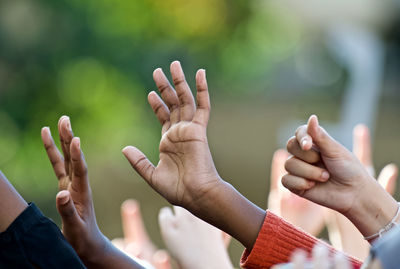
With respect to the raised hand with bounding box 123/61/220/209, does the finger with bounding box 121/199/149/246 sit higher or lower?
lower

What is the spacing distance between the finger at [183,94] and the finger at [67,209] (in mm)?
202

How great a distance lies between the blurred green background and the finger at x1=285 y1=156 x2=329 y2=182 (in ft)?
7.68

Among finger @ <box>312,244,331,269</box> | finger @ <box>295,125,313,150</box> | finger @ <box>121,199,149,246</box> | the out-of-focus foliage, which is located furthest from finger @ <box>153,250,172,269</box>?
the out-of-focus foliage

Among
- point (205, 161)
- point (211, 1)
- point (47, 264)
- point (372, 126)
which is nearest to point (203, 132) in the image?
point (205, 161)

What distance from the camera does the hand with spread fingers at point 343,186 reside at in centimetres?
90

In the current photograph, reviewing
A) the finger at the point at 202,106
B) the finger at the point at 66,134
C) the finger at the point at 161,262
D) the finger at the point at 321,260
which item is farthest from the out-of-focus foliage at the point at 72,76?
the finger at the point at 321,260

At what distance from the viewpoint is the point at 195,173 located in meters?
0.90

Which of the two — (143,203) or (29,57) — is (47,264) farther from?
(143,203)

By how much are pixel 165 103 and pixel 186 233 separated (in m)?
0.28

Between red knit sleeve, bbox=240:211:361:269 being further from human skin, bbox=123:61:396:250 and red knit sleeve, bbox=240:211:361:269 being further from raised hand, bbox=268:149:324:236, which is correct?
raised hand, bbox=268:149:324:236

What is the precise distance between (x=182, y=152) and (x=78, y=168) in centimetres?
15

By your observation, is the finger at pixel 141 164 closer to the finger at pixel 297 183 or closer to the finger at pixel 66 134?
the finger at pixel 66 134

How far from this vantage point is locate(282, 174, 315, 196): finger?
91cm

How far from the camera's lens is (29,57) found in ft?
11.6
